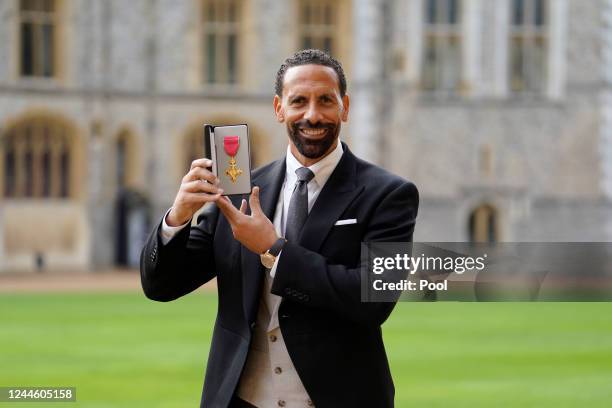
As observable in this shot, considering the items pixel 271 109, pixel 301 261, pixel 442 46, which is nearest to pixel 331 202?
pixel 301 261

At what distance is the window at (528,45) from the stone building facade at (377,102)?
33 millimetres

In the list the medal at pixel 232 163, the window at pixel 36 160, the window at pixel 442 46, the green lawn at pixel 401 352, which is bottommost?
the green lawn at pixel 401 352

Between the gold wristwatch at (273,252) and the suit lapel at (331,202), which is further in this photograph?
the suit lapel at (331,202)

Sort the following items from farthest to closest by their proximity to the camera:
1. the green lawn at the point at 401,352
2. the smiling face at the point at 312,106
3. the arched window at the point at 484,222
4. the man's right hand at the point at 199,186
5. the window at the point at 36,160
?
1. the arched window at the point at 484,222
2. the window at the point at 36,160
3. the green lawn at the point at 401,352
4. the smiling face at the point at 312,106
5. the man's right hand at the point at 199,186

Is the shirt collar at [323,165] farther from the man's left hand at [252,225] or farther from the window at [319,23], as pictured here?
the window at [319,23]

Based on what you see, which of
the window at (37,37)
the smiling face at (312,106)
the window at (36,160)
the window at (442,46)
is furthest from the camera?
the window at (442,46)

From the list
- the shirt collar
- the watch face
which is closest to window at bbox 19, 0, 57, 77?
the shirt collar

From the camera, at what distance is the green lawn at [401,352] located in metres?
9.22

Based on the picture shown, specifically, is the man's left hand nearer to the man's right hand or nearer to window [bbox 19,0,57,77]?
the man's right hand

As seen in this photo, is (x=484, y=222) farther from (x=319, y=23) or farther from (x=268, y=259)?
(x=268, y=259)

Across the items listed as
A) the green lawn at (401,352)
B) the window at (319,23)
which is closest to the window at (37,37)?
the window at (319,23)

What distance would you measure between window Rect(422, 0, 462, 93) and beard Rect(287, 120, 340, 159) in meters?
24.2

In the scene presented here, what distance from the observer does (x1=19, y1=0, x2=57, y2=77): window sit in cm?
2617

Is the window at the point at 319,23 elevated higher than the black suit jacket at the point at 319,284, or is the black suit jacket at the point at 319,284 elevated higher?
the window at the point at 319,23
